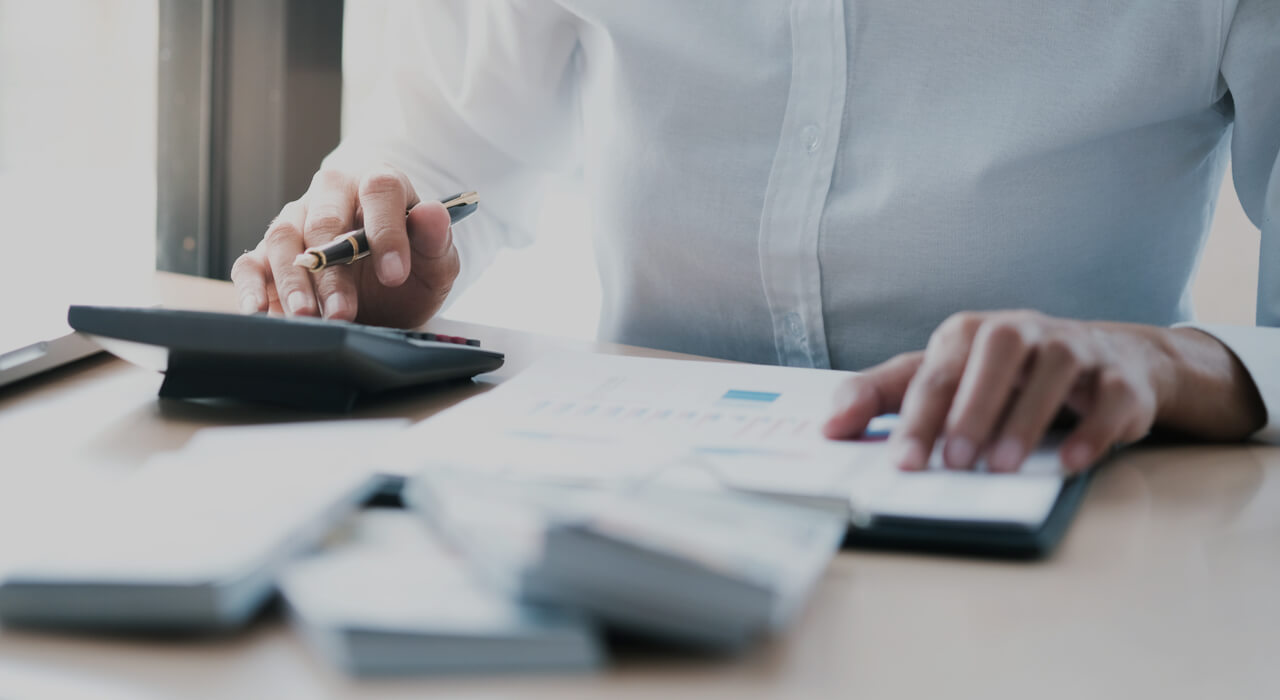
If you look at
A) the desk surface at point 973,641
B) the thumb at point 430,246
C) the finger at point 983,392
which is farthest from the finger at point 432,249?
the finger at point 983,392

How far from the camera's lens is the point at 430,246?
0.78 metres

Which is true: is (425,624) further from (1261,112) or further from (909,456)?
(1261,112)

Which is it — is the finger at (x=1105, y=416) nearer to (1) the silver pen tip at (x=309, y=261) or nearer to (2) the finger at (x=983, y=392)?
(2) the finger at (x=983, y=392)

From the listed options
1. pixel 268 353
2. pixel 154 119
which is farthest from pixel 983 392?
pixel 154 119

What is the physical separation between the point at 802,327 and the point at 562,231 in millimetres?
992

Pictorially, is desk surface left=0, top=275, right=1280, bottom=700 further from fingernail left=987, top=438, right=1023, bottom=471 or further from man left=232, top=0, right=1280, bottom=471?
man left=232, top=0, right=1280, bottom=471

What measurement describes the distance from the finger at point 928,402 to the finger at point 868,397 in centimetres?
2

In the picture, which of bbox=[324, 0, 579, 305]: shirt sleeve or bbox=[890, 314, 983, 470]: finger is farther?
bbox=[324, 0, 579, 305]: shirt sleeve

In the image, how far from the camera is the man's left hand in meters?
0.46

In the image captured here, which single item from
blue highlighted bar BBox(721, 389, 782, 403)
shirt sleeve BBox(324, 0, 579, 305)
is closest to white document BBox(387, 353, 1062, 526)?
blue highlighted bar BBox(721, 389, 782, 403)

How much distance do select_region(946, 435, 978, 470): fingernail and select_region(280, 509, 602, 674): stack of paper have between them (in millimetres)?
198

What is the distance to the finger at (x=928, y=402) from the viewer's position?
0.46 meters

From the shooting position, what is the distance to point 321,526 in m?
0.38

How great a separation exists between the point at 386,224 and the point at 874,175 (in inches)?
14.6
